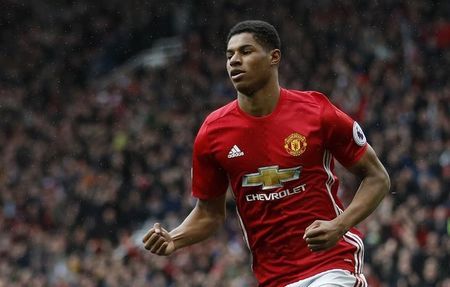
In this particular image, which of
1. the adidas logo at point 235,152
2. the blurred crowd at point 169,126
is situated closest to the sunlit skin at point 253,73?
the adidas logo at point 235,152

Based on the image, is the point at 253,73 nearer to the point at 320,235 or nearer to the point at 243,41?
the point at 243,41

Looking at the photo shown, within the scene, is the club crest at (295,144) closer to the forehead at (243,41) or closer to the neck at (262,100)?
the neck at (262,100)

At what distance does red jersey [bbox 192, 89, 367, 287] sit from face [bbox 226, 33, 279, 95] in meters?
0.18

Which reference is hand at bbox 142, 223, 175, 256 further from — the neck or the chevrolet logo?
the neck

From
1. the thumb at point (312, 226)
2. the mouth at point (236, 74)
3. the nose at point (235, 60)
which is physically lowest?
the thumb at point (312, 226)

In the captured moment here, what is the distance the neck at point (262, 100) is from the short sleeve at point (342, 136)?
0.97 feet

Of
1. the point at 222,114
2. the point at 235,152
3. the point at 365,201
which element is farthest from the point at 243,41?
the point at 365,201

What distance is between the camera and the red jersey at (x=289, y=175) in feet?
22.4

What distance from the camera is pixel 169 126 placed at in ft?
75.7

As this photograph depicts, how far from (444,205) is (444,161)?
1612 mm

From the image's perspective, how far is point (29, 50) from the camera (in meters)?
29.6

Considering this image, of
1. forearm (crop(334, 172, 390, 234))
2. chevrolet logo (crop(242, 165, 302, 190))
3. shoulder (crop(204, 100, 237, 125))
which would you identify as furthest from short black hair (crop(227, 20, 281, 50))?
forearm (crop(334, 172, 390, 234))

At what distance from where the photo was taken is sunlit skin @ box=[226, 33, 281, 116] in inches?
270

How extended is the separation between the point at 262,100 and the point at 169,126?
53.0ft
